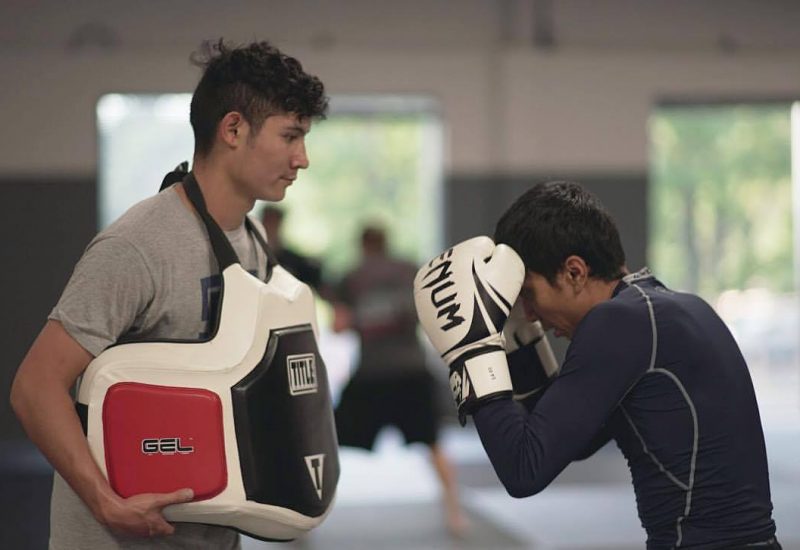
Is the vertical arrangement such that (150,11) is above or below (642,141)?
above

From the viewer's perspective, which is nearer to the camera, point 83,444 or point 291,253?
point 83,444

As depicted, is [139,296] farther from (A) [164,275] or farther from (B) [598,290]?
(B) [598,290]

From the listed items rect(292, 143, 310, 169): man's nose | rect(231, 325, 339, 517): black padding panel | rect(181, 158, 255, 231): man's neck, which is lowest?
rect(231, 325, 339, 517): black padding panel

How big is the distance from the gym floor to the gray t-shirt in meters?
2.92

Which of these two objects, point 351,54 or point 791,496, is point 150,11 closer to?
point 351,54

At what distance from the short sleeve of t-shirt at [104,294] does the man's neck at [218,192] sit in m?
0.21

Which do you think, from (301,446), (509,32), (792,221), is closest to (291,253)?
(509,32)

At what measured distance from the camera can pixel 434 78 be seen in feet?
24.0

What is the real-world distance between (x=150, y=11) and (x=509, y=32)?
7.39ft

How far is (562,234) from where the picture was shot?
1.80 meters

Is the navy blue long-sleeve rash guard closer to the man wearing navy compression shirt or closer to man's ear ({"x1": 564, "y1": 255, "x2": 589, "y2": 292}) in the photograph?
the man wearing navy compression shirt

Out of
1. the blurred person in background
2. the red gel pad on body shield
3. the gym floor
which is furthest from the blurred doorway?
the red gel pad on body shield

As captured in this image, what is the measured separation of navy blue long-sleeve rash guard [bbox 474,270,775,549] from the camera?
65.6 inches

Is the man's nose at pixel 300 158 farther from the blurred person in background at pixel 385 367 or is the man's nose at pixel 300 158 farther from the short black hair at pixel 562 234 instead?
the blurred person in background at pixel 385 367
